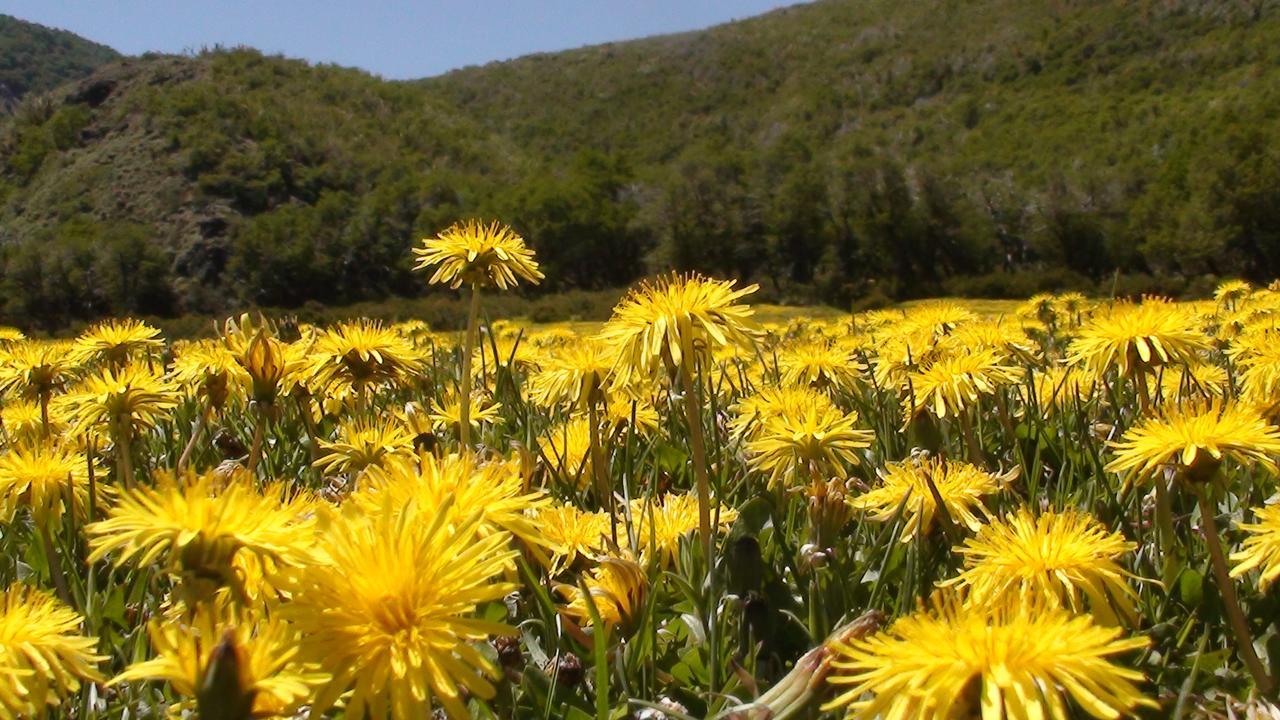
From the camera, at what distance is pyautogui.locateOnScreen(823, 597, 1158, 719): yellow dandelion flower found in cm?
70

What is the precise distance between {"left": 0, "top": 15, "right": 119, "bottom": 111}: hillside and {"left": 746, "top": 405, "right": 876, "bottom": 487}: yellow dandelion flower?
136 metres

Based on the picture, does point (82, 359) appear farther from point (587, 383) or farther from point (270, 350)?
point (587, 383)

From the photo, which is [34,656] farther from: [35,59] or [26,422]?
[35,59]

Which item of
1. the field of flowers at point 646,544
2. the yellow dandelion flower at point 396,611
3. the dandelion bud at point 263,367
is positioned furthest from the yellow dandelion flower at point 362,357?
the yellow dandelion flower at point 396,611

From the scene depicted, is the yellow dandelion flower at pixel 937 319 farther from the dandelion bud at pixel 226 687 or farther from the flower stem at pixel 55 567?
the dandelion bud at pixel 226 687

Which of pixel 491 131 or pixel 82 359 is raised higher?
pixel 491 131

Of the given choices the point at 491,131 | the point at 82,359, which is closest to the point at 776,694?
the point at 82,359

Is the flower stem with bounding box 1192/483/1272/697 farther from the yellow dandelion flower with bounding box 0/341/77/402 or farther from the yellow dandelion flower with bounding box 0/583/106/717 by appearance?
the yellow dandelion flower with bounding box 0/341/77/402

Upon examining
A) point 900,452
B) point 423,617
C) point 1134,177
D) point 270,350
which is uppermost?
point 1134,177

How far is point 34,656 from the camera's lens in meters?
0.86

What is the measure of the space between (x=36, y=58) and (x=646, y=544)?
148297 mm

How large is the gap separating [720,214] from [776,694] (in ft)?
159

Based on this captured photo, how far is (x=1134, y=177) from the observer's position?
42625 millimetres

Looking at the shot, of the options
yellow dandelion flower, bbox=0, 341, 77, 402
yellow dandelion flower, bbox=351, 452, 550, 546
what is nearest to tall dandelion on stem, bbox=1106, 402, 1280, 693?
yellow dandelion flower, bbox=351, 452, 550, 546
